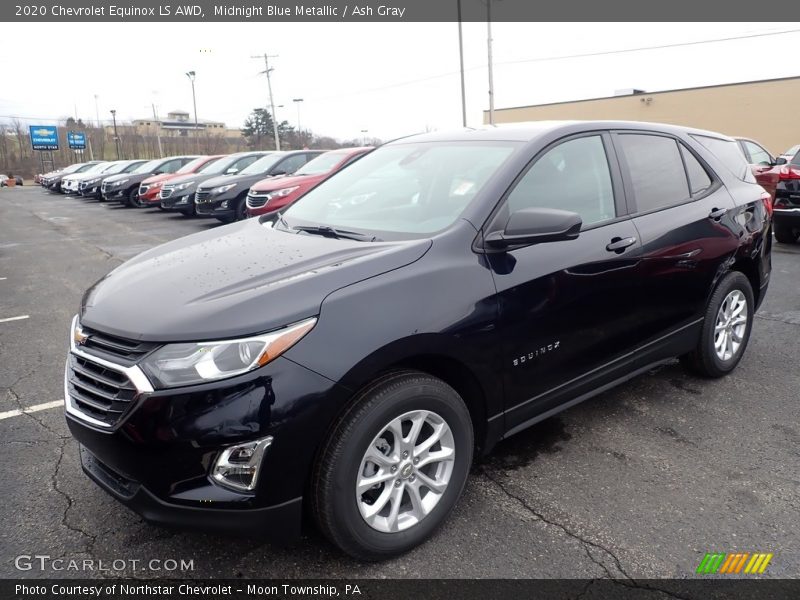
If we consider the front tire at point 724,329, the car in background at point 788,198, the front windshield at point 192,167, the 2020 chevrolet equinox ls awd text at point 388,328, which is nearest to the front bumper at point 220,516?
the 2020 chevrolet equinox ls awd text at point 388,328

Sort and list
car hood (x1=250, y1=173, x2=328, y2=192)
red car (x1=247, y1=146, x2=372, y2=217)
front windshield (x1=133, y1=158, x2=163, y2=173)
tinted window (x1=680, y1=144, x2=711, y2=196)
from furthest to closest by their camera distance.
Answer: front windshield (x1=133, y1=158, x2=163, y2=173) < car hood (x1=250, y1=173, x2=328, y2=192) < red car (x1=247, y1=146, x2=372, y2=217) < tinted window (x1=680, y1=144, x2=711, y2=196)

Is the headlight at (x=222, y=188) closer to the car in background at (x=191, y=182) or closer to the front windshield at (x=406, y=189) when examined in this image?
the car in background at (x=191, y=182)

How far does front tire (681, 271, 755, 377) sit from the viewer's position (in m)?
3.90

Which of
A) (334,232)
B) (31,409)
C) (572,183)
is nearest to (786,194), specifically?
(572,183)

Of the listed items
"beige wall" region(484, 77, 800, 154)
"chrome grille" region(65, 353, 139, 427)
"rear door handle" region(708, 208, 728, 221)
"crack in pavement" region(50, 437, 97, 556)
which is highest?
"beige wall" region(484, 77, 800, 154)

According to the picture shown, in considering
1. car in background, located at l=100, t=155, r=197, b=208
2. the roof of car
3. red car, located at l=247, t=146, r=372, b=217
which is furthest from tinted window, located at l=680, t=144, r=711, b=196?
car in background, located at l=100, t=155, r=197, b=208

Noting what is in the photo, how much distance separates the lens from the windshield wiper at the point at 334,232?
9.19ft

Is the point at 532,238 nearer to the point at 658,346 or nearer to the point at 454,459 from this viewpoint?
the point at 454,459

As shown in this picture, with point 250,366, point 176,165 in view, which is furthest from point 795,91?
point 250,366

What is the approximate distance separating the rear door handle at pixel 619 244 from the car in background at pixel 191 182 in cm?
1246

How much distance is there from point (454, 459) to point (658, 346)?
5.58 ft

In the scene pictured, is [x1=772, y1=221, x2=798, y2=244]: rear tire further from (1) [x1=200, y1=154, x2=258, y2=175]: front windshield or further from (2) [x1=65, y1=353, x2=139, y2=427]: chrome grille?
(1) [x1=200, y1=154, x2=258, y2=175]: front windshield

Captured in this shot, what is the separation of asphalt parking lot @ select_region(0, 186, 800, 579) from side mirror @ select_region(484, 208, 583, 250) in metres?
1.20

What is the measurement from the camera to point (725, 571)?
2.31 meters
